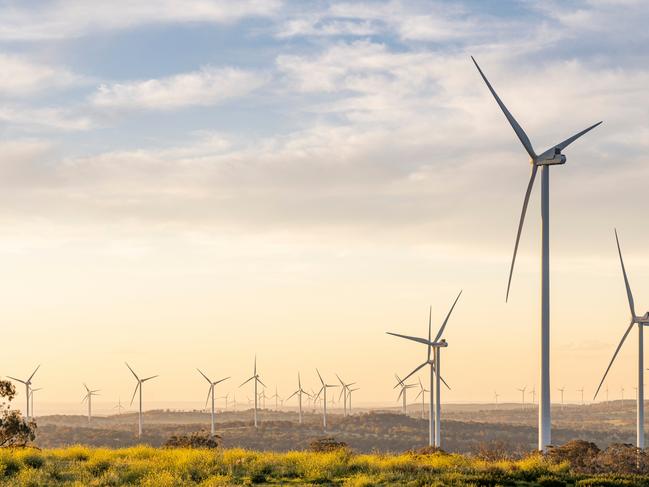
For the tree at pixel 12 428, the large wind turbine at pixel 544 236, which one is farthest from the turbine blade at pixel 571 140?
the tree at pixel 12 428

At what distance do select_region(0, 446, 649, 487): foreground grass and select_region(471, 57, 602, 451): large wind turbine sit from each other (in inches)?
127

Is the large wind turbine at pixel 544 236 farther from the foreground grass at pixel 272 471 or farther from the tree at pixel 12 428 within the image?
the tree at pixel 12 428

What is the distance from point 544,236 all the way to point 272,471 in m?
20.2

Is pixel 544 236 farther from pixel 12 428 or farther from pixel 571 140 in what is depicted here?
pixel 12 428

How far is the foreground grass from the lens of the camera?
40594 mm

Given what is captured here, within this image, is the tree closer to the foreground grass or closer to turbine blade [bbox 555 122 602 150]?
the foreground grass

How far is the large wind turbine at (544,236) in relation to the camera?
50688mm

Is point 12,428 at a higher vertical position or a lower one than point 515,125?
lower

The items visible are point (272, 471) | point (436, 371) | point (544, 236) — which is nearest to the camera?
point (272, 471)

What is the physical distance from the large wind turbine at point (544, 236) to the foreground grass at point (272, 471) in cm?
323

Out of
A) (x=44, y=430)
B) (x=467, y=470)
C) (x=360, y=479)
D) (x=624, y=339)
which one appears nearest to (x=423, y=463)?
(x=467, y=470)

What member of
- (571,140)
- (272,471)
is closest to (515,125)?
(571,140)

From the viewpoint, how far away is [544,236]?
5331 centimetres

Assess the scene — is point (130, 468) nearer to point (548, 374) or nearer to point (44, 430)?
point (548, 374)
